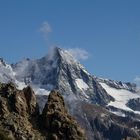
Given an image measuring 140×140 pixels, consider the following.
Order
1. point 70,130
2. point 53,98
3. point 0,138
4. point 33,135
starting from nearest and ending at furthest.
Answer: point 0,138, point 33,135, point 70,130, point 53,98

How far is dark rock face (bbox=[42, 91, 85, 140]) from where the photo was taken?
10481 cm

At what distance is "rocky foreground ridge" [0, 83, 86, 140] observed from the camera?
332 ft

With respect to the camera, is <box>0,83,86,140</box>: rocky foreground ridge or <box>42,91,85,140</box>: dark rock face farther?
<box>42,91,85,140</box>: dark rock face

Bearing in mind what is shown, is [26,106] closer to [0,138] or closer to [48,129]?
[48,129]

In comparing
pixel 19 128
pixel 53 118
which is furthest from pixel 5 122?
pixel 53 118

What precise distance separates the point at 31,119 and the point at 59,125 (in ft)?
15.5

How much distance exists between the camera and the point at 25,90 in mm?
117750

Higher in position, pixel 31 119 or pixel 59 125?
pixel 31 119

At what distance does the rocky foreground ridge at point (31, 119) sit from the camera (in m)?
101

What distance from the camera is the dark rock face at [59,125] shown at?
4126 inches

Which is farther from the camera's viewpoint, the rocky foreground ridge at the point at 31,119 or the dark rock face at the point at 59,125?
the dark rock face at the point at 59,125

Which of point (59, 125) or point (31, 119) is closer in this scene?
point (59, 125)

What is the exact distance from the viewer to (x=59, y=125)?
106688mm

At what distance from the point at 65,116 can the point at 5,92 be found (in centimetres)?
1115
